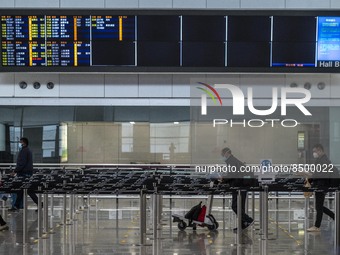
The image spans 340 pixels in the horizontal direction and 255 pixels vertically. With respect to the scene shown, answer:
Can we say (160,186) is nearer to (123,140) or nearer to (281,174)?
(281,174)

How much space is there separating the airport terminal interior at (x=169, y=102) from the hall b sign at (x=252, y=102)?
0.13 feet

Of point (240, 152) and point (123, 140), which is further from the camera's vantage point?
point (123, 140)

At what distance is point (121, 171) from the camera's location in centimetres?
2038

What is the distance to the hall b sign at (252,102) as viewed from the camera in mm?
17766

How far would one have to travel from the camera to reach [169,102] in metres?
20.2

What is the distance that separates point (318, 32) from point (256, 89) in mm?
2059

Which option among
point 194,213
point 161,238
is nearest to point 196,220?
point 194,213

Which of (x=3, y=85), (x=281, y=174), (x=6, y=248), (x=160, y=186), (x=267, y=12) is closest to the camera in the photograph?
(x=6, y=248)

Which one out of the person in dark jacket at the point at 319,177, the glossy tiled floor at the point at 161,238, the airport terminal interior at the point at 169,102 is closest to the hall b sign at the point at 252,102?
the airport terminal interior at the point at 169,102

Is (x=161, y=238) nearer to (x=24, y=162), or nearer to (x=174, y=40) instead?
(x=24, y=162)

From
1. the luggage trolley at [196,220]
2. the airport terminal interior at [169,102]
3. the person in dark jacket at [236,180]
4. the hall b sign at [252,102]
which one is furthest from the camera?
the hall b sign at [252,102]

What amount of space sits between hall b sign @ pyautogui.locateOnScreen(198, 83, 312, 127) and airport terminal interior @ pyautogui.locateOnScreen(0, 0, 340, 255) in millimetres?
39

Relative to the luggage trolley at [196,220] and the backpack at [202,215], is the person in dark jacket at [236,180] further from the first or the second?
the backpack at [202,215]

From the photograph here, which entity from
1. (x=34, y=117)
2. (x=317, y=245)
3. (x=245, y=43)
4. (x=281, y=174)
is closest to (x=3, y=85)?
(x=34, y=117)
